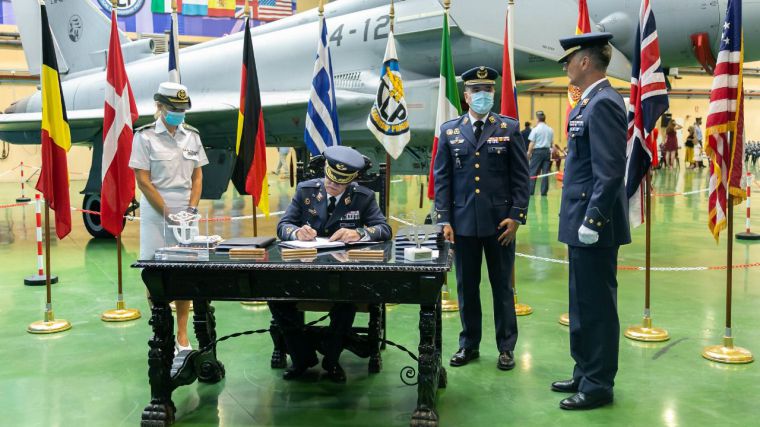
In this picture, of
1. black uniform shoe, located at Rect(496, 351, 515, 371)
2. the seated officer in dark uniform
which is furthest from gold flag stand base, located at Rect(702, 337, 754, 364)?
the seated officer in dark uniform

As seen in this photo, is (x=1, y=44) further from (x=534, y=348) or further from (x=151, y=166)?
(x=534, y=348)

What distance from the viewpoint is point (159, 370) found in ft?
10.6

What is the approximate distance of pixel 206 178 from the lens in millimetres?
9727

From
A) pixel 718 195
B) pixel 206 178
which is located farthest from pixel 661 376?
pixel 206 178

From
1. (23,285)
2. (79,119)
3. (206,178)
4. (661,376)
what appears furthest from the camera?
(206,178)

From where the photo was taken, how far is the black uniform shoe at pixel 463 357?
405 centimetres

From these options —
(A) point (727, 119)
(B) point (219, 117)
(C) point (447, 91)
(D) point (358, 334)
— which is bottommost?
(D) point (358, 334)

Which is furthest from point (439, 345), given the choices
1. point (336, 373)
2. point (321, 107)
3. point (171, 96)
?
point (321, 107)

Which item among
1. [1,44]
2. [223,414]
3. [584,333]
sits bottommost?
[223,414]

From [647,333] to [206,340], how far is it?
2902 millimetres

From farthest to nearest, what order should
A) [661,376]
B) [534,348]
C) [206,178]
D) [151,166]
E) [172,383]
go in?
[206,178]
[534,348]
[151,166]
[661,376]
[172,383]

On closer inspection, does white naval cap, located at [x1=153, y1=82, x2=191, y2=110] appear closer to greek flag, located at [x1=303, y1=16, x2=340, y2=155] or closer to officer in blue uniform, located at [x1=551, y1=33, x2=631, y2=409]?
greek flag, located at [x1=303, y1=16, x2=340, y2=155]

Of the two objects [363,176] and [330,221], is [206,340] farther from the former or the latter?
[363,176]

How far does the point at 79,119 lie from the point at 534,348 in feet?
22.7
